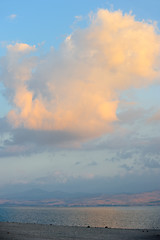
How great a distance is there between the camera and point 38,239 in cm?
2917

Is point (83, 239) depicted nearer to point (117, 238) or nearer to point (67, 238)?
point (67, 238)

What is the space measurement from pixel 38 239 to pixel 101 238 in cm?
758

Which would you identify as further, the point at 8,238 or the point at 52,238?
the point at 52,238

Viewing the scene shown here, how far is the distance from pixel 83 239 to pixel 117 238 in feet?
15.1

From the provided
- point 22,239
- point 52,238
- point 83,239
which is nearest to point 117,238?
point 83,239

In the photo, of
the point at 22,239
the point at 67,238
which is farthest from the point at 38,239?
the point at 67,238

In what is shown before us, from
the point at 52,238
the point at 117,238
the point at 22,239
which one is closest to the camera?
the point at 22,239

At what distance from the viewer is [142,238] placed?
113 feet

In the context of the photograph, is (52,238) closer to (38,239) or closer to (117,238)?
(38,239)

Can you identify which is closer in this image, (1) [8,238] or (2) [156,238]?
(1) [8,238]

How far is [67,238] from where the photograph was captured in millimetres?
31594

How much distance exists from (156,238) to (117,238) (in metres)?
4.99

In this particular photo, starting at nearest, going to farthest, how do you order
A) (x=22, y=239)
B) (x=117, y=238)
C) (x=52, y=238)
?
(x=22, y=239), (x=52, y=238), (x=117, y=238)

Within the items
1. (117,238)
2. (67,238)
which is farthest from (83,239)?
(117,238)
